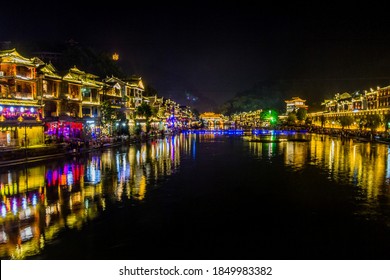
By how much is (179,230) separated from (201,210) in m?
2.76

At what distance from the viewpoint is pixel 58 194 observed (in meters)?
17.6

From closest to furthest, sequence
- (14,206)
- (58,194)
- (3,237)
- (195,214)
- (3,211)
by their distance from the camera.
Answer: (3,237)
(195,214)
(3,211)
(14,206)
(58,194)

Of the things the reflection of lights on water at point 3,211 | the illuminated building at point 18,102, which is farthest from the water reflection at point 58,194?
the illuminated building at point 18,102

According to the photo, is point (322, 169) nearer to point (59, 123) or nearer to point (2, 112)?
point (2, 112)

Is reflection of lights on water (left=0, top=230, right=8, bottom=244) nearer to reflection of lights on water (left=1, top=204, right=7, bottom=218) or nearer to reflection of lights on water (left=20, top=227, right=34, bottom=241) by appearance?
reflection of lights on water (left=20, top=227, right=34, bottom=241)

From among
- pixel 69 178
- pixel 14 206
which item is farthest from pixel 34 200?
pixel 69 178

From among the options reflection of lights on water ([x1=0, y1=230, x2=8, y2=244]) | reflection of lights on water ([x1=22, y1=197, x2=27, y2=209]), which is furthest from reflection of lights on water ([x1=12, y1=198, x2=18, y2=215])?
reflection of lights on water ([x1=0, y1=230, x2=8, y2=244])

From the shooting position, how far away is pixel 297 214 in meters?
13.9

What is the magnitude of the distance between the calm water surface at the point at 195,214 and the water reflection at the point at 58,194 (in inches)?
1.9

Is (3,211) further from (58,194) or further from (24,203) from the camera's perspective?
(58,194)

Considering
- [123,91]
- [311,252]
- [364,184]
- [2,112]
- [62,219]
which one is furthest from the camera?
[123,91]

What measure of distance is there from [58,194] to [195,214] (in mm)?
7676

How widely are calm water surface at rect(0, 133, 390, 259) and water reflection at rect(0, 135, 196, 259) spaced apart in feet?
0.16
